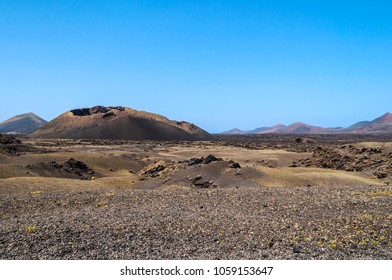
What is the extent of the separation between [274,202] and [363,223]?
4309 mm

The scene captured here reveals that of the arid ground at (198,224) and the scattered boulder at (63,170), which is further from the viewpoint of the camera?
the scattered boulder at (63,170)

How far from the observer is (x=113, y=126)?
464 feet

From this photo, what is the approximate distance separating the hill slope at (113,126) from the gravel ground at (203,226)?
117843 millimetres

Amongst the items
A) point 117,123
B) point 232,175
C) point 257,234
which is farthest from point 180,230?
point 117,123

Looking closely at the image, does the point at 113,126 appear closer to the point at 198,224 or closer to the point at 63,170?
the point at 63,170

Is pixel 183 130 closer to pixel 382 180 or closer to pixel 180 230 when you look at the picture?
pixel 382 180

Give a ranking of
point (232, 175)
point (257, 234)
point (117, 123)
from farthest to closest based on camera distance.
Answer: point (117, 123) < point (232, 175) < point (257, 234)

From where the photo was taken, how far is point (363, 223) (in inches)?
502

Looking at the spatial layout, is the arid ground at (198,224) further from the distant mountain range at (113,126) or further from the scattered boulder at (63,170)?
the distant mountain range at (113,126)

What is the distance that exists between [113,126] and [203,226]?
13225cm

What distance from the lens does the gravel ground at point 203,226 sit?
1066cm

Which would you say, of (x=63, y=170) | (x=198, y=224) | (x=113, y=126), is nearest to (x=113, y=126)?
(x=113, y=126)

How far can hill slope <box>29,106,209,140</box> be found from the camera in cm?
13620

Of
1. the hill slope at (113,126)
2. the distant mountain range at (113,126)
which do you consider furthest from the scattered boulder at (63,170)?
the hill slope at (113,126)
